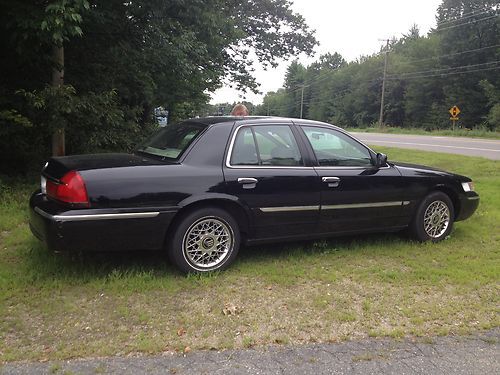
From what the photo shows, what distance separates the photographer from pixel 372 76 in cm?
7925

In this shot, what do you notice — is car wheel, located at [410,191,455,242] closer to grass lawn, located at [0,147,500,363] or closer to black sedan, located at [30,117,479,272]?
black sedan, located at [30,117,479,272]

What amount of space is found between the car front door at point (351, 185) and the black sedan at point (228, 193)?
12 millimetres

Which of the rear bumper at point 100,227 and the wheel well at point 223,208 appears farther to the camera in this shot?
the wheel well at point 223,208

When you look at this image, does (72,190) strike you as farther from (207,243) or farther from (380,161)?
(380,161)

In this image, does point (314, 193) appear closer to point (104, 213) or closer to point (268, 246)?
point (268, 246)

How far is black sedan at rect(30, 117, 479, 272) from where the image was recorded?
13.2 feet

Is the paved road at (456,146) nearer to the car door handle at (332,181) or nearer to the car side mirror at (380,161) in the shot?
the car side mirror at (380,161)

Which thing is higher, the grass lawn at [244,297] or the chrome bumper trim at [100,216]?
the chrome bumper trim at [100,216]

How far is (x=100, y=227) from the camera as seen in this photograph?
3.97 metres

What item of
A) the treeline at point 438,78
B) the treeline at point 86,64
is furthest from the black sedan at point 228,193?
the treeline at point 438,78

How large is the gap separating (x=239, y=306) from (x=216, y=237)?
805 mm

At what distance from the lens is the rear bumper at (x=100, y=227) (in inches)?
154

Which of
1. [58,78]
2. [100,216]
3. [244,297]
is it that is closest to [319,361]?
[244,297]

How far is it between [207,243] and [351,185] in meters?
1.70
